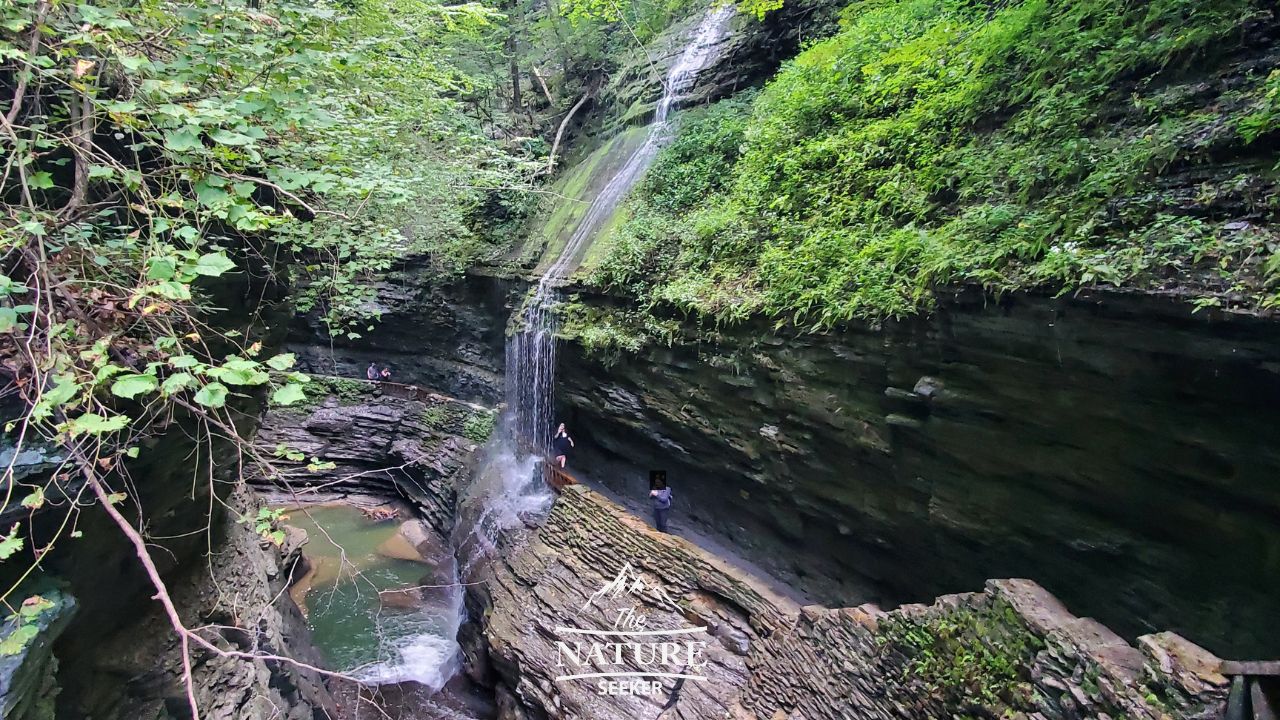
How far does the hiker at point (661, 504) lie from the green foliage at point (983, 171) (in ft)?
8.83

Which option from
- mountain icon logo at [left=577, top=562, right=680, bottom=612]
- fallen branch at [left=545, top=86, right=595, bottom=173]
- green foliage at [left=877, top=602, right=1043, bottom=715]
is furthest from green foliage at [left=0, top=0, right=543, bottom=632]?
fallen branch at [left=545, top=86, right=595, bottom=173]

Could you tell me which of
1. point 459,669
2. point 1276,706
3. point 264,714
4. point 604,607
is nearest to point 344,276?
point 264,714

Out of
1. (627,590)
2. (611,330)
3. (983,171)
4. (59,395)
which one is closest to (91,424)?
(59,395)

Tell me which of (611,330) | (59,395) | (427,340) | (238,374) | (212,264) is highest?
(212,264)

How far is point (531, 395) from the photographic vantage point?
10.7 metres

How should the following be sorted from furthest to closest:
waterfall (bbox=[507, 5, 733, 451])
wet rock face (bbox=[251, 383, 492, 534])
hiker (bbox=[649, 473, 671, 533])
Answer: wet rock face (bbox=[251, 383, 492, 534]) → waterfall (bbox=[507, 5, 733, 451]) → hiker (bbox=[649, 473, 671, 533])

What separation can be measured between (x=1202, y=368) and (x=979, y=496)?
183 cm

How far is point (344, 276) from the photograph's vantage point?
6.75m

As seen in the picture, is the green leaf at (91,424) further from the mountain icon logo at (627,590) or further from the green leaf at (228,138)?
the mountain icon logo at (627,590)

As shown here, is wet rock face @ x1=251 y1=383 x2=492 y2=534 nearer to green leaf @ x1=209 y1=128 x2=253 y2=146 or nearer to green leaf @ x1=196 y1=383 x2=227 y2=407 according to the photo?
green leaf @ x1=209 y1=128 x2=253 y2=146
